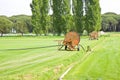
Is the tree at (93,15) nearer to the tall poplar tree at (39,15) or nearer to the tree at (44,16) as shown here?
the tree at (44,16)

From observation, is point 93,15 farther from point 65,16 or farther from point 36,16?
point 36,16

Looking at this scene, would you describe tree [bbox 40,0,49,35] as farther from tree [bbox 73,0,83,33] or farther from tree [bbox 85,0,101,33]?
tree [bbox 85,0,101,33]

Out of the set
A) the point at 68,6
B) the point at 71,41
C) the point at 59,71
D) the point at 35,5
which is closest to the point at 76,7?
the point at 68,6

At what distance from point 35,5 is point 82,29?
47.0 ft

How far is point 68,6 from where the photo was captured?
92312 millimetres

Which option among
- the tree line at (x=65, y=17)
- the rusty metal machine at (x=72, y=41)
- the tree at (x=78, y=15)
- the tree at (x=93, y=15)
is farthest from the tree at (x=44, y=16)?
the rusty metal machine at (x=72, y=41)

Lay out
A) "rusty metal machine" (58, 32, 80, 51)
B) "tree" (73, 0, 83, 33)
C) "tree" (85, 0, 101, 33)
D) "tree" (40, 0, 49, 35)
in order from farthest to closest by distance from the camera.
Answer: "tree" (40, 0, 49, 35) → "tree" (73, 0, 83, 33) → "tree" (85, 0, 101, 33) → "rusty metal machine" (58, 32, 80, 51)

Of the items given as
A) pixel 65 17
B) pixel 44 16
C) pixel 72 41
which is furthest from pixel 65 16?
pixel 72 41

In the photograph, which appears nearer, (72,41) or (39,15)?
(72,41)

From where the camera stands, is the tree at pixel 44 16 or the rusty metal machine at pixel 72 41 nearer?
the rusty metal machine at pixel 72 41

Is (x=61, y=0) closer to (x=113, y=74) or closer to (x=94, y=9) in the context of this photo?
(x=94, y=9)

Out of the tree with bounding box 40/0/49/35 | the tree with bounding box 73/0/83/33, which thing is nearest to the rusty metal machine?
the tree with bounding box 73/0/83/33

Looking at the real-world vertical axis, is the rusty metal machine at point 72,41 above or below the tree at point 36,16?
below

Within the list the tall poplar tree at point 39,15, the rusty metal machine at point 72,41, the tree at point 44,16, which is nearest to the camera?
the rusty metal machine at point 72,41
